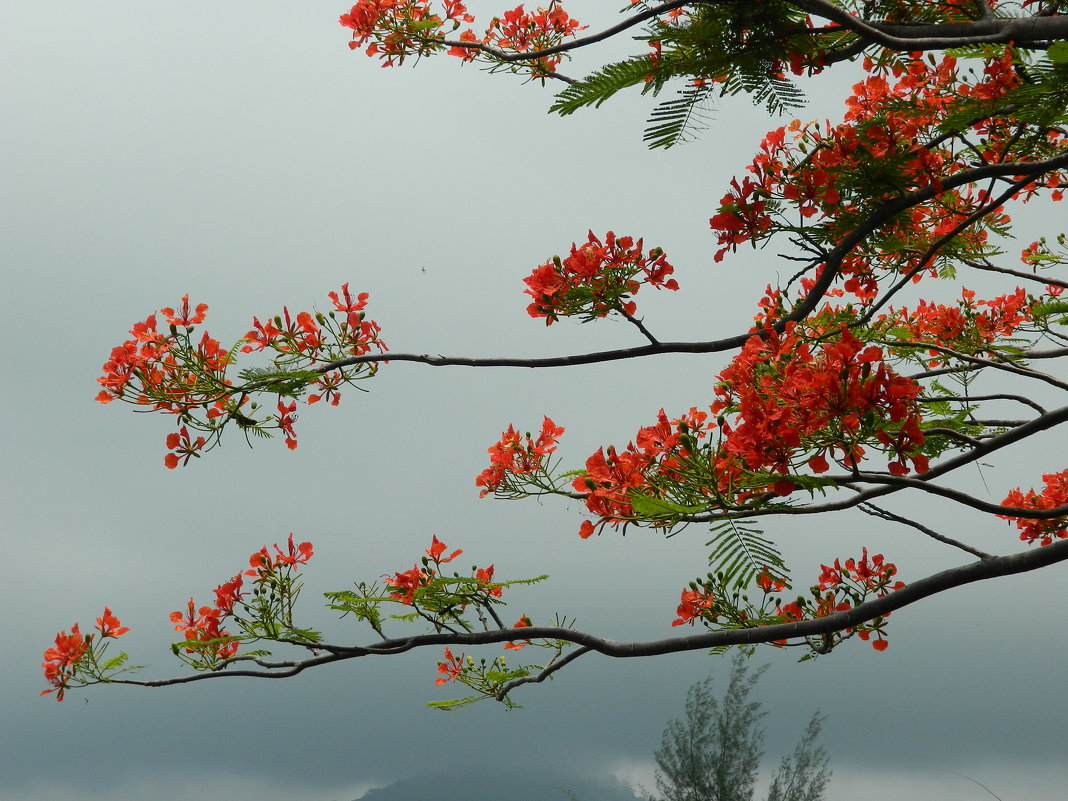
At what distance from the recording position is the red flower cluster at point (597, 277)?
108 inches

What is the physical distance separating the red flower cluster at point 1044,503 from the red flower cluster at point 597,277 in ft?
8.76

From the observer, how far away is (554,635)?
2736 millimetres

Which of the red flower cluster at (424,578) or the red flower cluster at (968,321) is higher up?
the red flower cluster at (968,321)

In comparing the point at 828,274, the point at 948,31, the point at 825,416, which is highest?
the point at 948,31

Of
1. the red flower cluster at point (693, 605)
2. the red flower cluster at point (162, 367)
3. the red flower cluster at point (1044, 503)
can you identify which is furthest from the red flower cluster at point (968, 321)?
the red flower cluster at point (162, 367)

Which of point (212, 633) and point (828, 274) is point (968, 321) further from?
point (212, 633)

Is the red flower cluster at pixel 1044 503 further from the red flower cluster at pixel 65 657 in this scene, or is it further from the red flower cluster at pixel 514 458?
the red flower cluster at pixel 65 657

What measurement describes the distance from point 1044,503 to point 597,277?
3.24 metres

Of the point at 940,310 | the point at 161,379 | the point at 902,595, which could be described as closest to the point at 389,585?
the point at 161,379

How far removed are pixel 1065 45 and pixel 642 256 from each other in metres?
1.26

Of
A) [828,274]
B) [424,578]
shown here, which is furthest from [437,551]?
[828,274]

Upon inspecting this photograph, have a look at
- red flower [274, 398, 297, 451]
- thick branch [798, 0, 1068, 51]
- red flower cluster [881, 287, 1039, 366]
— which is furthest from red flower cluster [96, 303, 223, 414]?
red flower cluster [881, 287, 1039, 366]

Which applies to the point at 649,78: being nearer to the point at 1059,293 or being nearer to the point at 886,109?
the point at 886,109

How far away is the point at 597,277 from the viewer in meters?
2.76
